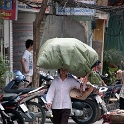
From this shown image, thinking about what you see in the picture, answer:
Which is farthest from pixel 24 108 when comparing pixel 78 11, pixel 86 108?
pixel 78 11

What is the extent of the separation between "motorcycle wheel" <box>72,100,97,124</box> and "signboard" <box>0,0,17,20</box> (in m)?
3.24

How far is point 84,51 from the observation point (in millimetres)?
9680

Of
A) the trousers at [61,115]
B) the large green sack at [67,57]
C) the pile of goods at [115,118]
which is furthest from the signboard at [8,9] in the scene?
the pile of goods at [115,118]

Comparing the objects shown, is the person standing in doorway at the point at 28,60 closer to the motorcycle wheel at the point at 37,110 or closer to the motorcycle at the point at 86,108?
the motorcycle at the point at 86,108

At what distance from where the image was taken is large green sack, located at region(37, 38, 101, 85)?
9539 mm

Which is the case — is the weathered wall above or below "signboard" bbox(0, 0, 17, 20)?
below

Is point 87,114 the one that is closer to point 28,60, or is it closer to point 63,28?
point 28,60

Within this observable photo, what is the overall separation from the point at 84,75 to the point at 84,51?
1.69 feet

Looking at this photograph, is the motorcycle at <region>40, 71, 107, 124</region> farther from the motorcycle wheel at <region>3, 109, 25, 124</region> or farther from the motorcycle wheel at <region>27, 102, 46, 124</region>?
the motorcycle wheel at <region>3, 109, 25, 124</region>

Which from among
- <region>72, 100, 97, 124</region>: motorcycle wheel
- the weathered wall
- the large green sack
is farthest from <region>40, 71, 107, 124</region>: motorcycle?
the weathered wall

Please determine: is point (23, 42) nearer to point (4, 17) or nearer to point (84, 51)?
point (4, 17)

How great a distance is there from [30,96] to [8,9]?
3.86m

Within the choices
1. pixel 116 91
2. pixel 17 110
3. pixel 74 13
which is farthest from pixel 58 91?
pixel 74 13

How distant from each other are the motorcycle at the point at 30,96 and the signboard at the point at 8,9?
8.66ft
